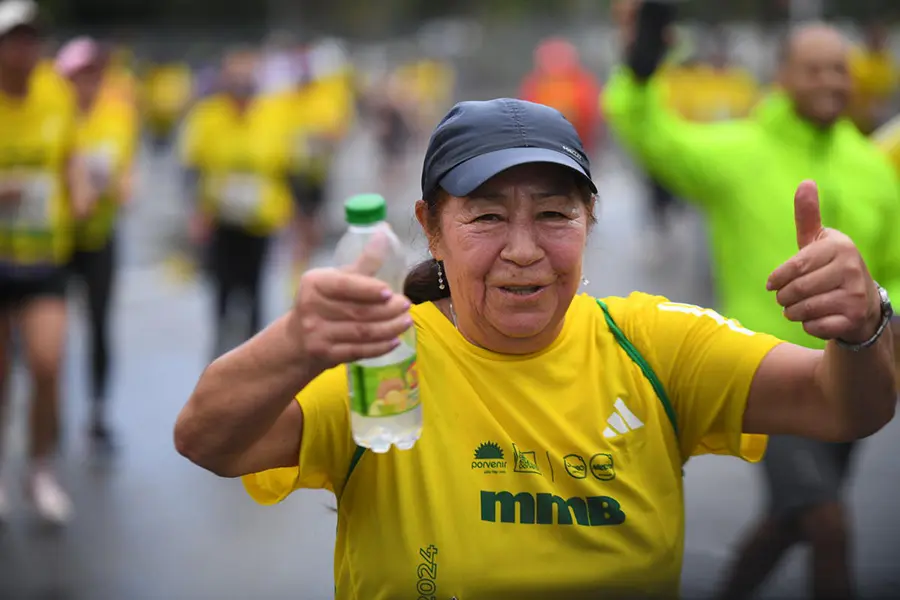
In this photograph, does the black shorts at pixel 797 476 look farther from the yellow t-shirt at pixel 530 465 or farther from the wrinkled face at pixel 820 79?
the yellow t-shirt at pixel 530 465

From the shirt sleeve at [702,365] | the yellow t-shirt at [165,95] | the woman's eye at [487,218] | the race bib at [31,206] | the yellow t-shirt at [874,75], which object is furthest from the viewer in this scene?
the yellow t-shirt at [165,95]

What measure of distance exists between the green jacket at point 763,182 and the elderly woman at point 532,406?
1.92 m

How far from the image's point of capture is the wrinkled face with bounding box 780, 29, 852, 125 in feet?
14.5

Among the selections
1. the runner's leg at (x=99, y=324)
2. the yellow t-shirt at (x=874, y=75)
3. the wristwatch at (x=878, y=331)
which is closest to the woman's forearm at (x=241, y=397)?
the wristwatch at (x=878, y=331)

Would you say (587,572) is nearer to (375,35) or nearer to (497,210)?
(497,210)

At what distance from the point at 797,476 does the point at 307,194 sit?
826cm

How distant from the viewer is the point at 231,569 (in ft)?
18.0

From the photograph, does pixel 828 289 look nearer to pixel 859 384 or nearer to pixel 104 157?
pixel 859 384

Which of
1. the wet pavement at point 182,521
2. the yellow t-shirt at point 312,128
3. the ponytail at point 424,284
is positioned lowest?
the wet pavement at point 182,521

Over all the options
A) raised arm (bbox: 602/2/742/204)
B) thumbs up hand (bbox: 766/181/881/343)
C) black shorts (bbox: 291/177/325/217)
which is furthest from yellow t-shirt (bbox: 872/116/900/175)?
black shorts (bbox: 291/177/325/217)

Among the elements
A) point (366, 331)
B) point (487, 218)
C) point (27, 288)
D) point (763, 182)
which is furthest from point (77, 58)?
point (366, 331)

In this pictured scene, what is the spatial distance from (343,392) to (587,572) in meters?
0.54

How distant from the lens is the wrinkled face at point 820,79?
4.42m

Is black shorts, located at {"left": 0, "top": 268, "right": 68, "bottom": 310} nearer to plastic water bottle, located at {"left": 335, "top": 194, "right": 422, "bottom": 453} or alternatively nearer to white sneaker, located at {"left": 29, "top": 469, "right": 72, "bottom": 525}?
white sneaker, located at {"left": 29, "top": 469, "right": 72, "bottom": 525}
